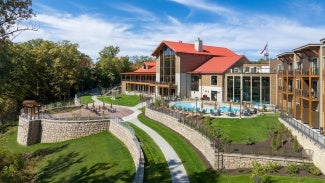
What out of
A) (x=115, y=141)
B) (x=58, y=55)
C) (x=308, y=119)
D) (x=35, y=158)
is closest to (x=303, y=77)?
(x=308, y=119)

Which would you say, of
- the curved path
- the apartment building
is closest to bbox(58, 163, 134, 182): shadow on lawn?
the curved path

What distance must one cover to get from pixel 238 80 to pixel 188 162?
77.7 feet

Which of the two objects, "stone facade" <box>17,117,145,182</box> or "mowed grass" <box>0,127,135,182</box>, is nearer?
"mowed grass" <box>0,127,135,182</box>

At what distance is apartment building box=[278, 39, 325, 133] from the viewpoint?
80.8ft

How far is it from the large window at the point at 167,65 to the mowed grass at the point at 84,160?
22.9 meters

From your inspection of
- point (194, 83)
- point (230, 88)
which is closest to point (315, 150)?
point (230, 88)

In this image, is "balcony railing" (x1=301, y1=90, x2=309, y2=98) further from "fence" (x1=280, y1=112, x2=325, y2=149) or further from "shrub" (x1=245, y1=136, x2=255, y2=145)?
"shrub" (x1=245, y1=136, x2=255, y2=145)

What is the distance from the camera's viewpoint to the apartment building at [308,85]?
24641 millimetres

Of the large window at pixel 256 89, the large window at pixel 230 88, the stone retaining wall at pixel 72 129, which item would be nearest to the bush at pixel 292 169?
the stone retaining wall at pixel 72 129

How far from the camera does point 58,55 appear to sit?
63844 mm

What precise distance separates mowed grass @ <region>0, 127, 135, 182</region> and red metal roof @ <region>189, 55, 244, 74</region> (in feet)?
70.6

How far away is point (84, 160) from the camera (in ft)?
91.9

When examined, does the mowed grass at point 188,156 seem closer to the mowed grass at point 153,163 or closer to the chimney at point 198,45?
the mowed grass at point 153,163

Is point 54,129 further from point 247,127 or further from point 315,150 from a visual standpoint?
point 315,150
